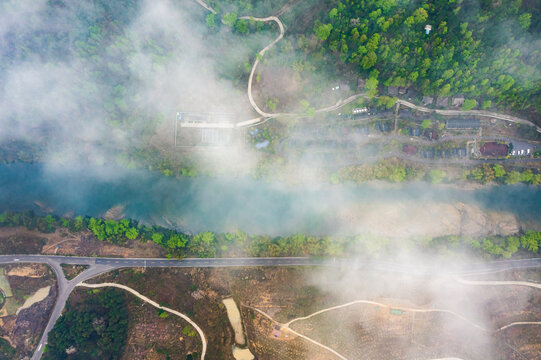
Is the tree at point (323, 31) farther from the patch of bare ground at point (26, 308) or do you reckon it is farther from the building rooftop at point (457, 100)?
the patch of bare ground at point (26, 308)

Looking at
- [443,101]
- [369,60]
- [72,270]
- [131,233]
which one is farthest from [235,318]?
[443,101]

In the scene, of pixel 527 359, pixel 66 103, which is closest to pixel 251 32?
pixel 66 103

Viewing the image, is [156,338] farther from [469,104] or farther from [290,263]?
[469,104]

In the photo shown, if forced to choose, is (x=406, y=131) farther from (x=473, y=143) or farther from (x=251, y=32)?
(x=251, y=32)

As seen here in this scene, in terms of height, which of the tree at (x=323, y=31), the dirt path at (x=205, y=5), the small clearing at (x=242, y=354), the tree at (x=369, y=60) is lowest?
the small clearing at (x=242, y=354)

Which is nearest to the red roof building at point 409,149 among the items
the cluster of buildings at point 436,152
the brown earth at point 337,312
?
the cluster of buildings at point 436,152

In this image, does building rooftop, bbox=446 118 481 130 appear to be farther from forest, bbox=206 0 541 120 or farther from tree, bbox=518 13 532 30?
tree, bbox=518 13 532 30

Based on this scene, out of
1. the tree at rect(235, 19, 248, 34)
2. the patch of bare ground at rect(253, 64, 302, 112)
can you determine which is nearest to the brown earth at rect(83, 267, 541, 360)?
the patch of bare ground at rect(253, 64, 302, 112)
